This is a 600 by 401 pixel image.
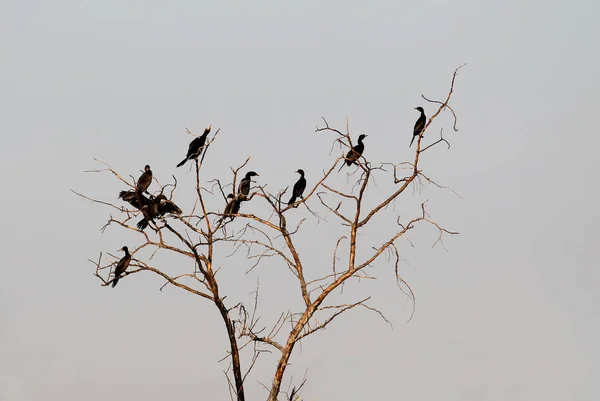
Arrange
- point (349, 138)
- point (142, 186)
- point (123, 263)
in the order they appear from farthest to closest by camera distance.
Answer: point (142, 186) < point (123, 263) < point (349, 138)

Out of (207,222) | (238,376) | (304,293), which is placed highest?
(207,222)

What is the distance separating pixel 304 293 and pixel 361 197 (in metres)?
1.05

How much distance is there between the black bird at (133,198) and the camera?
8516mm

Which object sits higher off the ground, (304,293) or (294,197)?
(294,197)

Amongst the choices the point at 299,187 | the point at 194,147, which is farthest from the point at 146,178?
the point at 299,187

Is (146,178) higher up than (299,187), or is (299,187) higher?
(299,187)

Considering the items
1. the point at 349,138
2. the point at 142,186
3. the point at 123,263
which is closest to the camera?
the point at 349,138

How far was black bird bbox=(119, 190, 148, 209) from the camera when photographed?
8.52 meters

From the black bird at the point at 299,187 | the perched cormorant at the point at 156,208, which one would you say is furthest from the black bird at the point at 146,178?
the black bird at the point at 299,187

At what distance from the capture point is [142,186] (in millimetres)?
9500

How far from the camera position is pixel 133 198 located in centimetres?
884

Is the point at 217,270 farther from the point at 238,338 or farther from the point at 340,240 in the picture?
the point at 340,240

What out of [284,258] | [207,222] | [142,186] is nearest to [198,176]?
[207,222]

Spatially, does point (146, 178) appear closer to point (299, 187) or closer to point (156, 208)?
point (156, 208)
